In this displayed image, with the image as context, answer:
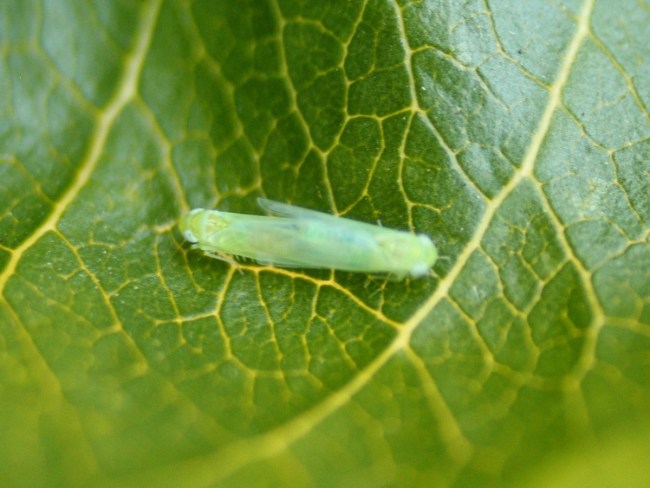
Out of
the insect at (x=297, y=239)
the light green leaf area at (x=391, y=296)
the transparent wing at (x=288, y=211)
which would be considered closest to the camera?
the light green leaf area at (x=391, y=296)

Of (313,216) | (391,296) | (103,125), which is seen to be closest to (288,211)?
(313,216)

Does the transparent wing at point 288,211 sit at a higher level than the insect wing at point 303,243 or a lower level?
higher

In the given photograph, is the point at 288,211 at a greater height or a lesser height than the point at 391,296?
greater

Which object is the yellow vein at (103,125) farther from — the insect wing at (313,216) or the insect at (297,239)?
the insect wing at (313,216)

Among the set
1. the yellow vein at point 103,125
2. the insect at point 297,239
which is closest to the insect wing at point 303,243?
the insect at point 297,239

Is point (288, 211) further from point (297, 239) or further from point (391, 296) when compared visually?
point (391, 296)
